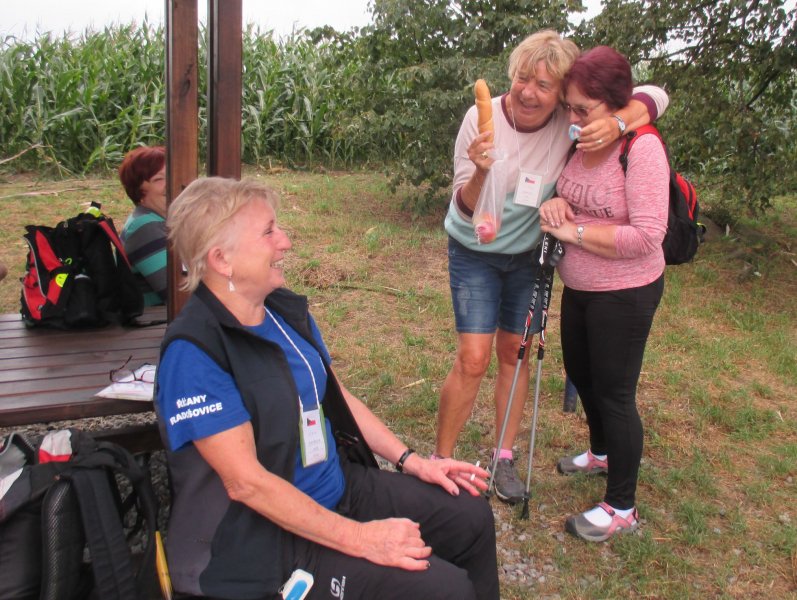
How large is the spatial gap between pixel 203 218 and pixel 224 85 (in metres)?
0.81

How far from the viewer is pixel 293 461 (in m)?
1.96

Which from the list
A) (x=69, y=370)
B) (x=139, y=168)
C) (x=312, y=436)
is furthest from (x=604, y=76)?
(x=139, y=168)

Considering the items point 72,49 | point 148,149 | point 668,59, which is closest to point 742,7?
point 668,59

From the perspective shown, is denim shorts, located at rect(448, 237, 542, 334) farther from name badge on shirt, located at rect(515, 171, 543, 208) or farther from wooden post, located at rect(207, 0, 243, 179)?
wooden post, located at rect(207, 0, 243, 179)

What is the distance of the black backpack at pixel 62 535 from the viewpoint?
1.80m

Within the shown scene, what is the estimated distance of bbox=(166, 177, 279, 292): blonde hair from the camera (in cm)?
198

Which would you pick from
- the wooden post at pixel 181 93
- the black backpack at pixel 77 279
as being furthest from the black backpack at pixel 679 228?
the black backpack at pixel 77 279

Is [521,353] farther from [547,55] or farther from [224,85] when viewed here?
[224,85]

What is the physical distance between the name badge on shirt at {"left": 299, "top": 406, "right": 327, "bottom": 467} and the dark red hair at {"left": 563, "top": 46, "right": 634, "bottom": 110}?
57.9 inches

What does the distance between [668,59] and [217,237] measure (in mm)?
5593

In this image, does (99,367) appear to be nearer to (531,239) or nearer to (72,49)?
(531,239)

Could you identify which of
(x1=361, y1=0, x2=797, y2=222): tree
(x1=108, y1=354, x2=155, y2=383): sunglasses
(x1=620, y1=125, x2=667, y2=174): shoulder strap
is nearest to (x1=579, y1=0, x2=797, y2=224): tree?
(x1=361, y1=0, x2=797, y2=222): tree

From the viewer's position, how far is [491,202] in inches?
110

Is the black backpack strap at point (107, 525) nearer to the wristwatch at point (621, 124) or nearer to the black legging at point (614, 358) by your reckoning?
the black legging at point (614, 358)
